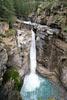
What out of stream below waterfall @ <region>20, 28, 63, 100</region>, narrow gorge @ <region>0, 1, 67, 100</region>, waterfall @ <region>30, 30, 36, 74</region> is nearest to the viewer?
narrow gorge @ <region>0, 1, 67, 100</region>

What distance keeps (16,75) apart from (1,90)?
2726 mm

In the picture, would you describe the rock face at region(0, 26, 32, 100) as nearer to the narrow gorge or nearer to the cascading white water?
the narrow gorge

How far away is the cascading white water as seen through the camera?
13.0m

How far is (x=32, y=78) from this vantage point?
573 inches

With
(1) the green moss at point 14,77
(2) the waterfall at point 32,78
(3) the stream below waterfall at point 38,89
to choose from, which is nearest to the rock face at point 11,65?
(1) the green moss at point 14,77

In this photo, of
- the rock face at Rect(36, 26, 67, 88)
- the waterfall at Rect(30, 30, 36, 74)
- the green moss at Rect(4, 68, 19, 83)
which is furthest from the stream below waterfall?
the green moss at Rect(4, 68, 19, 83)

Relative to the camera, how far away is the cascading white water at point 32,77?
42.6 ft

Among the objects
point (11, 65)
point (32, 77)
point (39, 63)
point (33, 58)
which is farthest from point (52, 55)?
point (11, 65)

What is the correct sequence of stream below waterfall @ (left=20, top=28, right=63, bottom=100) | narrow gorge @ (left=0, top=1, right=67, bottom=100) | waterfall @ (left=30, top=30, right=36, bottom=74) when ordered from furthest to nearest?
1. waterfall @ (left=30, top=30, right=36, bottom=74)
2. stream below waterfall @ (left=20, top=28, right=63, bottom=100)
3. narrow gorge @ (left=0, top=1, right=67, bottom=100)

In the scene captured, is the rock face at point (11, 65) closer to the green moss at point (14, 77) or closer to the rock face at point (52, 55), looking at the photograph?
the green moss at point (14, 77)

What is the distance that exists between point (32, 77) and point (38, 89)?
253 cm

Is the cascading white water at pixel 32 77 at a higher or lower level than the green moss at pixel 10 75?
lower

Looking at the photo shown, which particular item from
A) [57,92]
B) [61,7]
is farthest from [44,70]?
[61,7]

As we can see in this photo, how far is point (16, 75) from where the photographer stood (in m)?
11.2
